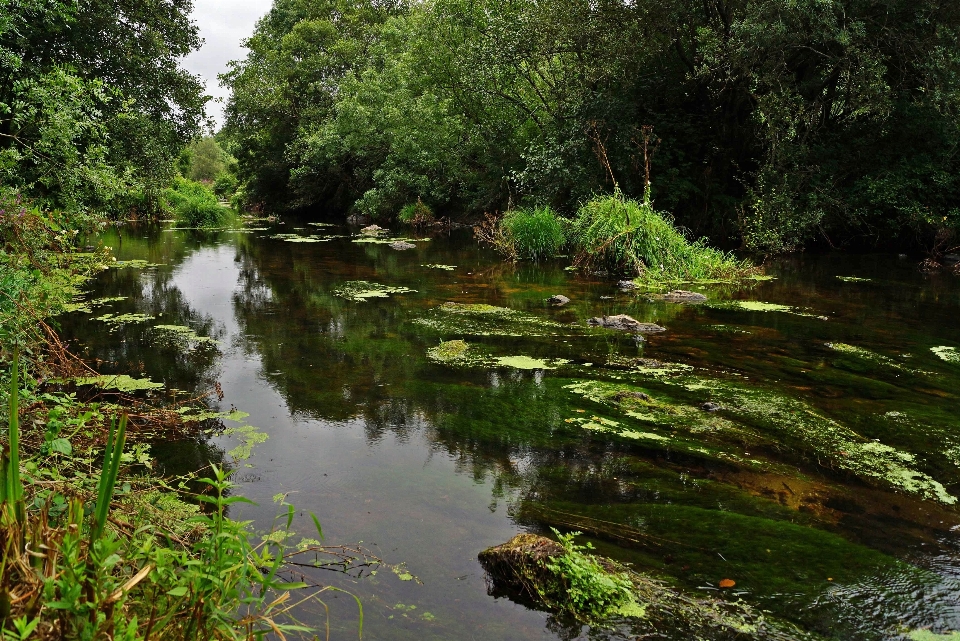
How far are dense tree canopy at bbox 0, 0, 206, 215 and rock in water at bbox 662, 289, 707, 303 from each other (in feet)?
27.3

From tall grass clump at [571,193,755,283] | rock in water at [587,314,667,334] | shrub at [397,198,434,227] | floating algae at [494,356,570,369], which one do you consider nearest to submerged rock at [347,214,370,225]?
shrub at [397,198,434,227]

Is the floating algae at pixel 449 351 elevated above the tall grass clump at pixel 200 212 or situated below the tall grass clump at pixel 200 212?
below

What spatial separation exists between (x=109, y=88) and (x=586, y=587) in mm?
9582

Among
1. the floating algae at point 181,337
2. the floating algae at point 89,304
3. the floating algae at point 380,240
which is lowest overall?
the floating algae at point 181,337

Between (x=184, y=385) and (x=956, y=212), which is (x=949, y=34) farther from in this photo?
(x=184, y=385)

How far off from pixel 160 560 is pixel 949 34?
16.6 meters

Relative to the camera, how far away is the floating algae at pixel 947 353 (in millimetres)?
7434

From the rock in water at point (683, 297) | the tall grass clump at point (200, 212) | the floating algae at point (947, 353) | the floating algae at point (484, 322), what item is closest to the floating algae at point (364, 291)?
the floating algae at point (484, 322)

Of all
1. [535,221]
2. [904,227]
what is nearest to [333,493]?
[535,221]

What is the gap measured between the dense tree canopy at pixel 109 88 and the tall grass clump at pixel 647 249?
851cm

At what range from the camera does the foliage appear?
3049 mm

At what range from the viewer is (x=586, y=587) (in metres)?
3.09

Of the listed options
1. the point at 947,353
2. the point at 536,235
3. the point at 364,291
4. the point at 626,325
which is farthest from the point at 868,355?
the point at 536,235

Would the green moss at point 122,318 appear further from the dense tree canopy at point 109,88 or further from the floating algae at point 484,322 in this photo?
the floating algae at point 484,322
